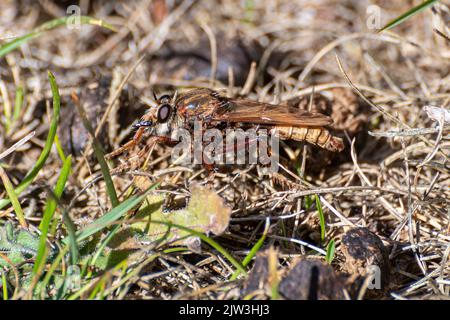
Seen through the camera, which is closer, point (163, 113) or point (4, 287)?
point (4, 287)

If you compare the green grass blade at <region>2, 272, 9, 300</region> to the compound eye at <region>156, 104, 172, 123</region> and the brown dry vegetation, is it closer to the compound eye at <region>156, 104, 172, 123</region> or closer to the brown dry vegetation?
the brown dry vegetation

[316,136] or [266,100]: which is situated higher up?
[266,100]

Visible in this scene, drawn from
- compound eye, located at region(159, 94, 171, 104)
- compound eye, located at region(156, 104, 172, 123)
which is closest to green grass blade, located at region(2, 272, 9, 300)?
compound eye, located at region(156, 104, 172, 123)

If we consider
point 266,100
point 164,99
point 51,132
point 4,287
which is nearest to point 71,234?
point 4,287

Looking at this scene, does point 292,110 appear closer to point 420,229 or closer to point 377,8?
point 420,229

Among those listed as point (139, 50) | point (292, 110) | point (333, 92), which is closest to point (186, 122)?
point (292, 110)

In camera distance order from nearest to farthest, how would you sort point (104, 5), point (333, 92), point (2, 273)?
point (2, 273)
point (333, 92)
point (104, 5)

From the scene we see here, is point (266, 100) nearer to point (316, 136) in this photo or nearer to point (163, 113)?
point (316, 136)

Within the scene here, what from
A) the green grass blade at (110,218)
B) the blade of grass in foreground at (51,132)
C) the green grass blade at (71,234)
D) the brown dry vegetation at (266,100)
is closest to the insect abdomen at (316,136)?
the brown dry vegetation at (266,100)
